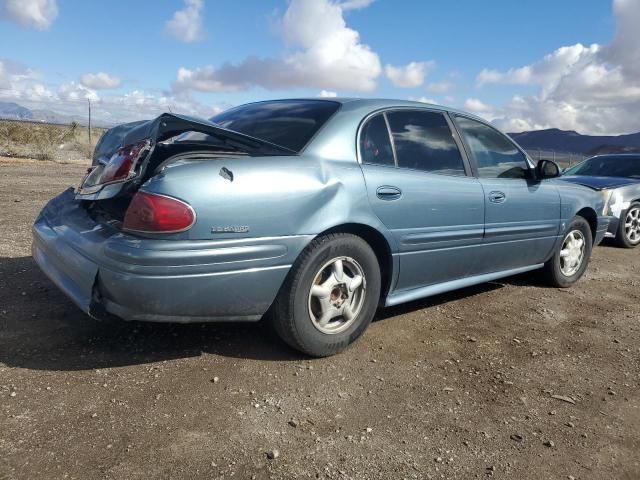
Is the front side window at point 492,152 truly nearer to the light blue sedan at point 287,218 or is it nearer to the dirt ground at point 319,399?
the light blue sedan at point 287,218

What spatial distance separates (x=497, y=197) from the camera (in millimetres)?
4031

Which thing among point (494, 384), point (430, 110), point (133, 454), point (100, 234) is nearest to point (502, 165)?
point (430, 110)

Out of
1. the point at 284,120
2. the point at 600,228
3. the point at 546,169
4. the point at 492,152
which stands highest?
the point at 284,120

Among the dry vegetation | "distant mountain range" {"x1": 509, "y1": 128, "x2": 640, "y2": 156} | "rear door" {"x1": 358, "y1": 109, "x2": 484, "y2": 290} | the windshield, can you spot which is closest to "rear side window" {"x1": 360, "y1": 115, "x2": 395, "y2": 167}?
"rear door" {"x1": 358, "y1": 109, "x2": 484, "y2": 290}

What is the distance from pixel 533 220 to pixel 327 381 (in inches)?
98.3

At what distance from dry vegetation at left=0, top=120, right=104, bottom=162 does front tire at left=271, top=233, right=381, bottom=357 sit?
2226 cm

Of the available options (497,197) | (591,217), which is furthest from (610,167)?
(497,197)

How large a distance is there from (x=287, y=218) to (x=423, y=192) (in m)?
1.08

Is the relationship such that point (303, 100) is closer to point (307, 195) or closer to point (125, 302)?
point (307, 195)

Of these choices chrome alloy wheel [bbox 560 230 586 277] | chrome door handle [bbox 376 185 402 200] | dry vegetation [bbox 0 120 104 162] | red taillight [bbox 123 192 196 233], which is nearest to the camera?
red taillight [bbox 123 192 196 233]

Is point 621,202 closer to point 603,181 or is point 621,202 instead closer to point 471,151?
point 603,181

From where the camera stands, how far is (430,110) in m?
3.85

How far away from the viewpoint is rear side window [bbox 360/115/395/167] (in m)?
3.28

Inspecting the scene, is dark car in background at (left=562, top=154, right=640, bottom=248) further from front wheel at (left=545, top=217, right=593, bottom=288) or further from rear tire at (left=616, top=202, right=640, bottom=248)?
front wheel at (left=545, top=217, right=593, bottom=288)
